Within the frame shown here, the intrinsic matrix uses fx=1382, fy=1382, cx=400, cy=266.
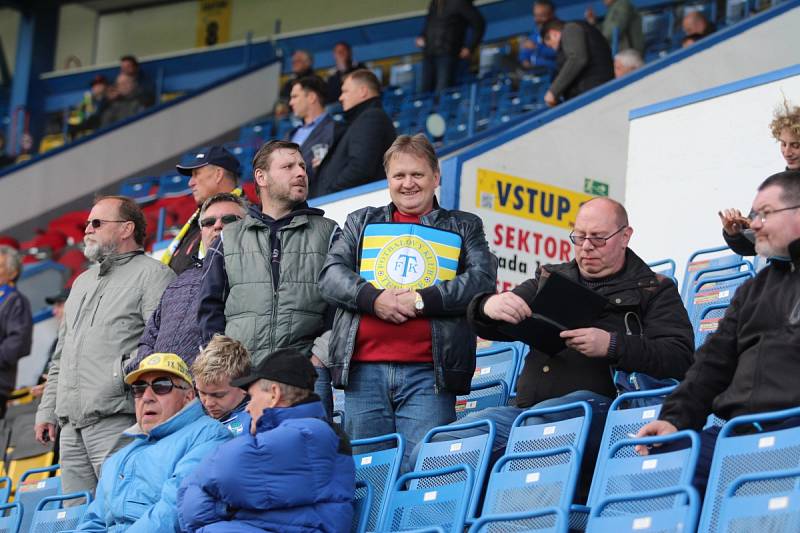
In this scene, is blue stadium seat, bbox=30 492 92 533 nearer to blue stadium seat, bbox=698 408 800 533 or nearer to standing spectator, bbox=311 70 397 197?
A: standing spectator, bbox=311 70 397 197

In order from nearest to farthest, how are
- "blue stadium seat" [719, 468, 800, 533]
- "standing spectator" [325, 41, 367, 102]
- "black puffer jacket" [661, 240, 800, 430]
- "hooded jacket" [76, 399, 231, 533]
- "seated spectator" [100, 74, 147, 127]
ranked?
"blue stadium seat" [719, 468, 800, 533] < "black puffer jacket" [661, 240, 800, 430] < "hooded jacket" [76, 399, 231, 533] < "standing spectator" [325, 41, 367, 102] < "seated spectator" [100, 74, 147, 127]

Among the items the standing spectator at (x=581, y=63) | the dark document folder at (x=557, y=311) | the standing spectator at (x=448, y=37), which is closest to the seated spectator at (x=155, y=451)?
the dark document folder at (x=557, y=311)

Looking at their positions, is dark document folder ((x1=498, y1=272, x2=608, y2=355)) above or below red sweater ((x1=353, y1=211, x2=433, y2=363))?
above

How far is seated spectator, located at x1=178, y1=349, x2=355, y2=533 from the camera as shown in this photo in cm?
464

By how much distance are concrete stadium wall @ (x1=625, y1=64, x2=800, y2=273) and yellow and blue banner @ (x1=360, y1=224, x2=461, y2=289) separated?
284 centimetres

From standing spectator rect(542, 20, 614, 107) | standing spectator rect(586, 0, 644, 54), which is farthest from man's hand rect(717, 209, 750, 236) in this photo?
standing spectator rect(586, 0, 644, 54)

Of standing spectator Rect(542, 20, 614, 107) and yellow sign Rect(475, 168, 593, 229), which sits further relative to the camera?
standing spectator Rect(542, 20, 614, 107)

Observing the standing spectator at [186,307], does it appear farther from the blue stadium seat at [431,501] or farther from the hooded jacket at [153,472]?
the blue stadium seat at [431,501]

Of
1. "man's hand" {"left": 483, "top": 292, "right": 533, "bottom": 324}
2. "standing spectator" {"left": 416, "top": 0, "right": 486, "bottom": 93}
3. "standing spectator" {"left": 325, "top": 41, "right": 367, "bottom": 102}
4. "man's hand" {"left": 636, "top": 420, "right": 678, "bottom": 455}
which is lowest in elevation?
"man's hand" {"left": 636, "top": 420, "right": 678, "bottom": 455}

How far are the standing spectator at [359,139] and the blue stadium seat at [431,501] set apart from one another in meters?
3.24

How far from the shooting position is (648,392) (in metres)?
4.75

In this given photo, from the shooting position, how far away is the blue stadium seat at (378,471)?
502 centimetres

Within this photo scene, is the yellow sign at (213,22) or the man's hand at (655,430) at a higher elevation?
the yellow sign at (213,22)

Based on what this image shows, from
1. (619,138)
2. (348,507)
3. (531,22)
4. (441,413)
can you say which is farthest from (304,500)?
(531,22)
